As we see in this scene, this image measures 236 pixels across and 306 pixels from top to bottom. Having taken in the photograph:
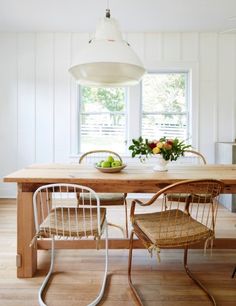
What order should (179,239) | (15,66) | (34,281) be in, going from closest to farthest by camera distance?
(179,239) → (34,281) → (15,66)

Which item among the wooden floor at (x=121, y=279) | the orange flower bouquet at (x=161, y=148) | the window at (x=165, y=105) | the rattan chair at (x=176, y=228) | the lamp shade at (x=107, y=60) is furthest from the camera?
the window at (x=165, y=105)

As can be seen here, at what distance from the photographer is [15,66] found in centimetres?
446

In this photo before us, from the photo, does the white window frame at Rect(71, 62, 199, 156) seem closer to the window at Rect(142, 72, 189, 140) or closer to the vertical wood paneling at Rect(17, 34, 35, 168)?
the window at Rect(142, 72, 189, 140)

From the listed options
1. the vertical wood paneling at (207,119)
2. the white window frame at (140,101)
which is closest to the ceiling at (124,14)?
the white window frame at (140,101)

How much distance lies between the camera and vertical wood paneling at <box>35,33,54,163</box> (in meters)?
4.45

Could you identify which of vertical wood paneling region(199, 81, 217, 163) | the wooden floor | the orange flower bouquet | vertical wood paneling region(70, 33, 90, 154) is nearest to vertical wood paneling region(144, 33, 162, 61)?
vertical wood paneling region(199, 81, 217, 163)

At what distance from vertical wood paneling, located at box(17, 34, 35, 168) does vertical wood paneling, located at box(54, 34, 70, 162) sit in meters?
0.39

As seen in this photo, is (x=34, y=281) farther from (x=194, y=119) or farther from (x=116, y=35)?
(x=194, y=119)

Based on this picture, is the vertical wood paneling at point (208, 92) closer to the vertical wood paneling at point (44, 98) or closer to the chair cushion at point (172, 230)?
the vertical wood paneling at point (44, 98)

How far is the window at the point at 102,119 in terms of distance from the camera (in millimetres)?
4566

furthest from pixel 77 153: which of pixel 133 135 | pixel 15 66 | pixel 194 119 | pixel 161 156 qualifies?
pixel 161 156

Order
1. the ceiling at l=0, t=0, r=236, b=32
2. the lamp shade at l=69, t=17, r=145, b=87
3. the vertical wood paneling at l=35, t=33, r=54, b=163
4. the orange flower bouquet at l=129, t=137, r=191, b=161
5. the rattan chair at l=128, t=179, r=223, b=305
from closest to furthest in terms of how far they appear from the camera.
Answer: the rattan chair at l=128, t=179, r=223, b=305 < the lamp shade at l=69, t=17, r=145, b=87 < the orange flower bouquet at l=129, t=137, r=191, b=161 < the ceiling at l=0, t=0, r=236, b=32 < the vertical wood paneling at l=35, t=33, r=54, b=163

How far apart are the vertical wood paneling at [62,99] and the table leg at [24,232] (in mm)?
2473

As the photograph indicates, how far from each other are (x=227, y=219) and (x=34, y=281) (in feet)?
8.32
